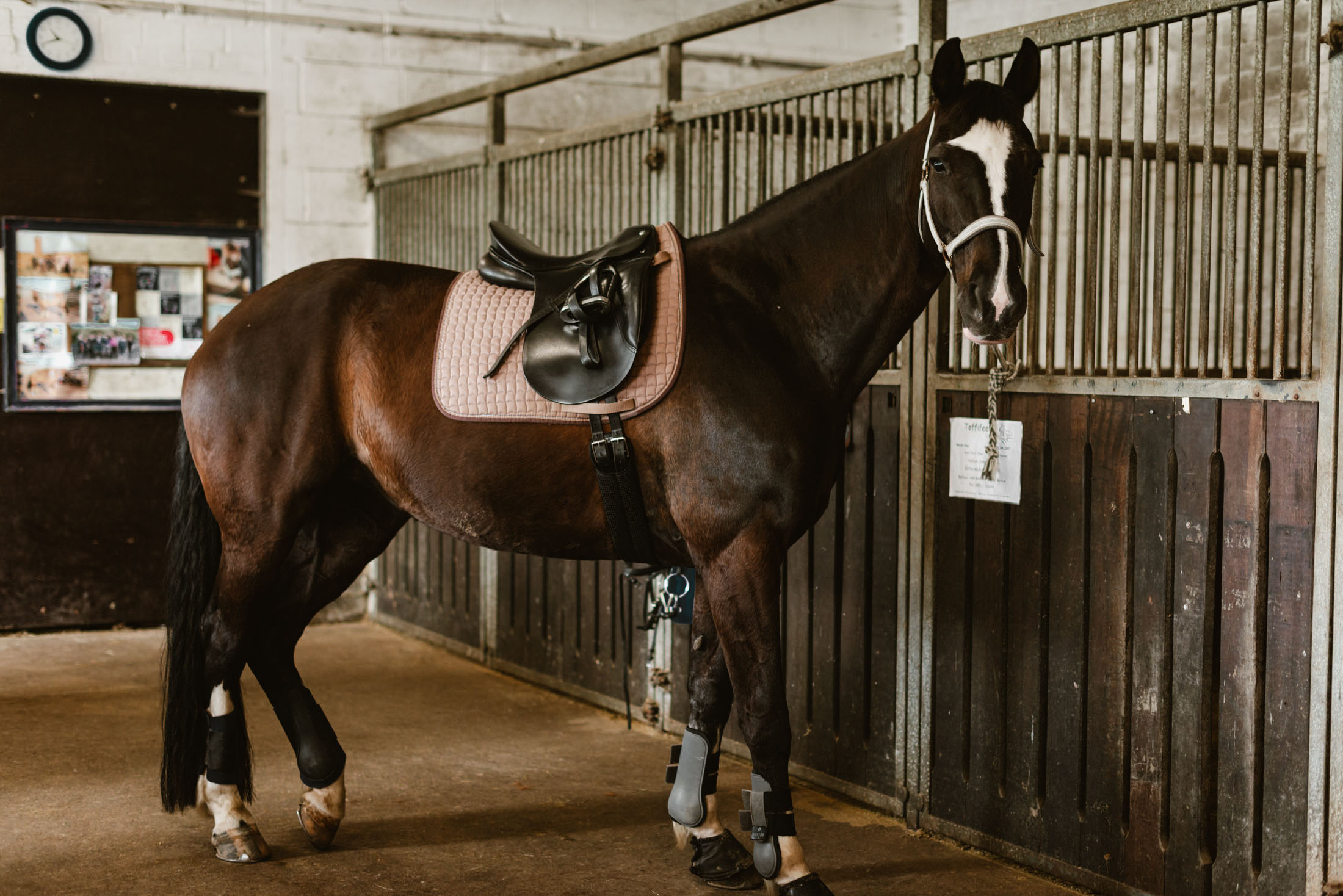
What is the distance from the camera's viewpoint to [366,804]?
2961 mm

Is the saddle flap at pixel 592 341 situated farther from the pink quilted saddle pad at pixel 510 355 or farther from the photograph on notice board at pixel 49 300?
the photograph on notice board at pixel 49 300

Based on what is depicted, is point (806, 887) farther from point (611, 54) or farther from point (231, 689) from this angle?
point (611, 54)

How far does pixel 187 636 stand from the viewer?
264cm

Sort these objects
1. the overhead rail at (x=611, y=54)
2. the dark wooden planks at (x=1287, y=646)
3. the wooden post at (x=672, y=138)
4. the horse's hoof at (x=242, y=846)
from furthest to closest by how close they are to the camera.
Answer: the wooden post at (x=672, y=138) → the overhead rail at (x=611, y=54) → the horse's hoof at (x=242, y=846) → the dark wooden planks at (x=1287, y=646)

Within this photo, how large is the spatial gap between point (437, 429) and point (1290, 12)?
166 cm

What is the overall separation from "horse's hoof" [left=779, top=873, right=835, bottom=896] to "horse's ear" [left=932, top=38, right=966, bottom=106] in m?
1.43

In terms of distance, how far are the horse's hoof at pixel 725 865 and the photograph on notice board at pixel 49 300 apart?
3.60 metres

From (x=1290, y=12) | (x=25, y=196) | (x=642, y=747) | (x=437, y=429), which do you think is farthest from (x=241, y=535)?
(x=25, y=196)

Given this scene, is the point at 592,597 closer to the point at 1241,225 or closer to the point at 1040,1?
the point at 1241,225

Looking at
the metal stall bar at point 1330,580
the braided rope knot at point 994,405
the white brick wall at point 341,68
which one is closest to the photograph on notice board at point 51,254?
the white brick wall at point 341,68

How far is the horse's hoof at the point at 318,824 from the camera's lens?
2613mm

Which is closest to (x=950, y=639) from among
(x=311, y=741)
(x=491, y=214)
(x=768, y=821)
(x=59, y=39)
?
(x=768, y=821)

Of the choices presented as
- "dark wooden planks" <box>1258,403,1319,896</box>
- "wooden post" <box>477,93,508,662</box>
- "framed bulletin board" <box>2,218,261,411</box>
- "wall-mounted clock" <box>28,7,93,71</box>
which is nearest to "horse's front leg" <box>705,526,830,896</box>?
"dark wooden planks" <box>1258,403,1319,896</box>

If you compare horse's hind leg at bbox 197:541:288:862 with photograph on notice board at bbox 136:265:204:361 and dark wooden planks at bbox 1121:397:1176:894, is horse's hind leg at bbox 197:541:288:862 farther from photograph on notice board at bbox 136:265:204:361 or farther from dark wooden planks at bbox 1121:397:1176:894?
photograph on notice board at bbox 136:265:204:361
